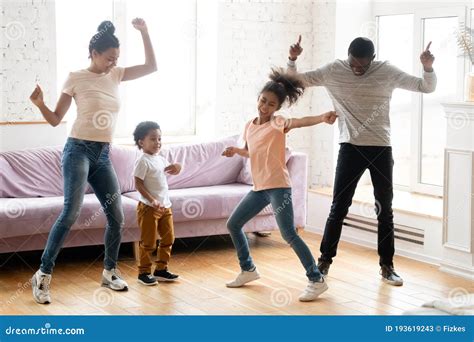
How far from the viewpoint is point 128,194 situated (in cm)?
551

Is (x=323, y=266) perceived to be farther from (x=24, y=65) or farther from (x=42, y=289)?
(x=24, y=65)

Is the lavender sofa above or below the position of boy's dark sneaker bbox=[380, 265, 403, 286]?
above

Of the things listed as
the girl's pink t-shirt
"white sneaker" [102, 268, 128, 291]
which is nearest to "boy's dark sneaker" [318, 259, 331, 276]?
the girl's pink t-shirt

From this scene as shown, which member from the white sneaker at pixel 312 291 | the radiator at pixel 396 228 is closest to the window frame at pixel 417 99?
the radiator at pixel 396 228

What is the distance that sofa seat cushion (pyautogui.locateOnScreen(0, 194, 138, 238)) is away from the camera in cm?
479

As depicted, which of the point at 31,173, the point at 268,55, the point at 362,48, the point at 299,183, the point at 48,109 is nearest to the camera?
the point at 48,109

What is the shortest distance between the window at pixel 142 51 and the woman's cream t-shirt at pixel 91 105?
1751 mm

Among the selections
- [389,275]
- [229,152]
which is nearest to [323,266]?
[389,275]

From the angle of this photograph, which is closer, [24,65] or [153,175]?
[153,175]

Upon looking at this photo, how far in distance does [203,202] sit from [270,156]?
1210 mm

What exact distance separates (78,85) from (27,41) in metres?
1.53

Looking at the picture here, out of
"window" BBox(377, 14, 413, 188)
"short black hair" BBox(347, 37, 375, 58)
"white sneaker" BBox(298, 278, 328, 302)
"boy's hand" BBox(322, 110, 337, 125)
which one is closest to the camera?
"boy's hand" BBox(322, 110, 337, 125)

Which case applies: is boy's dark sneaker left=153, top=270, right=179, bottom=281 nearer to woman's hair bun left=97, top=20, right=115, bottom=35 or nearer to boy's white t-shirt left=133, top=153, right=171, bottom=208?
boy's white t-shirt left=133, top=153, right=171, bottom=208

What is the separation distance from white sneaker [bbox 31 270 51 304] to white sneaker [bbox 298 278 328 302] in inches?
50.7
